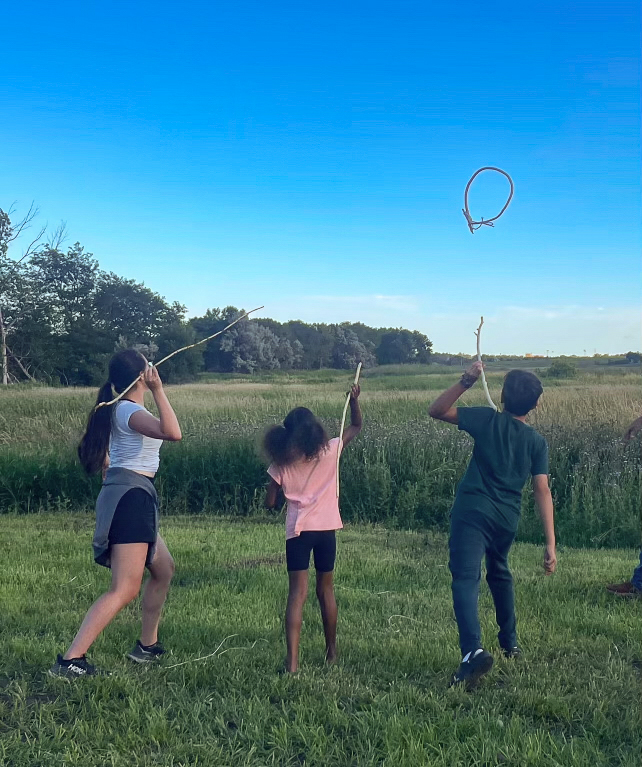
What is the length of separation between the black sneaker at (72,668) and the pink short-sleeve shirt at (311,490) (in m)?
1.32

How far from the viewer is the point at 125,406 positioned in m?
4.07

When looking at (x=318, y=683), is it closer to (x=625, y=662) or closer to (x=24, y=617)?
(x=625, y=662)

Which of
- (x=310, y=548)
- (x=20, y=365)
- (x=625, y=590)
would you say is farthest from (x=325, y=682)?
(x=20, y=365)

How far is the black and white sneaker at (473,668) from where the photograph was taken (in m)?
3.68

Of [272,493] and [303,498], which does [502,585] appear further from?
[272,493]

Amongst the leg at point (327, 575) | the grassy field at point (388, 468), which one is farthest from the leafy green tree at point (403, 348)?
the leg at point (327, 575)

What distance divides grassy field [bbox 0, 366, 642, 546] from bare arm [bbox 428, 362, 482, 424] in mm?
4820

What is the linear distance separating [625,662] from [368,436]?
719 cm

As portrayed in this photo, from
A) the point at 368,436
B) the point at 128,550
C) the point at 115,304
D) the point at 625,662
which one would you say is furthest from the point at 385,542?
the point at 115,304

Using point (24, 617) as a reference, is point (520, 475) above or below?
above

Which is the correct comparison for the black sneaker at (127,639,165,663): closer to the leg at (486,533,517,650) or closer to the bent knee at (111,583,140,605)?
the bent knee at (111,583,140,605)

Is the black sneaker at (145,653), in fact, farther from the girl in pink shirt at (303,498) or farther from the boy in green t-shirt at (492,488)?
the boy in green t-shirt at (492,488)

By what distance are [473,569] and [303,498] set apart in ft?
3.35

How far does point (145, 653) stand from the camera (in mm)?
4312
